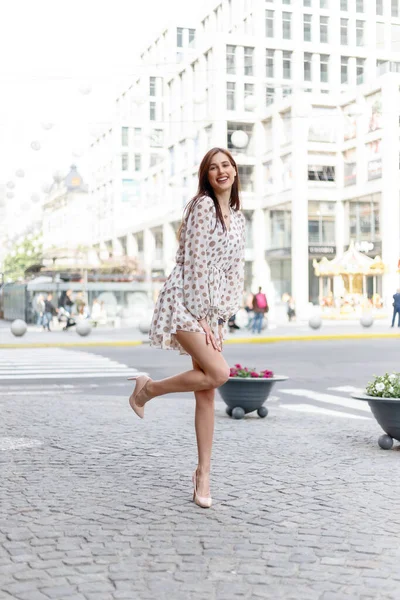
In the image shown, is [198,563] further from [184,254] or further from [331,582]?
[184,254]

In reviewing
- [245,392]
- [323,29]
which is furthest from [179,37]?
[245,392]

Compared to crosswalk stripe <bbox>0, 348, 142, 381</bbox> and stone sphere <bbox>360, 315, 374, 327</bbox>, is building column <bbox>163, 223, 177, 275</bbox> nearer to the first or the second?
stone sphere <bbox>360, 315, 374, 327</bbox>

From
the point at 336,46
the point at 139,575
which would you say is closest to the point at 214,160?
the point at 139,575

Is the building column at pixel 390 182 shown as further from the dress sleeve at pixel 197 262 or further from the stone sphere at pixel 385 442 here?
the dress sleeve at pixel 197 262

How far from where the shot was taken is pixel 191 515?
4418mm

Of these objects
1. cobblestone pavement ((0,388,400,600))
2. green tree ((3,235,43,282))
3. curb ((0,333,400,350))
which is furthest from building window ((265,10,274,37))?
cobblestone pavement ((0,388,400,600))

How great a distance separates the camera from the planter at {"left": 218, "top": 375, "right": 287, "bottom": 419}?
841cm

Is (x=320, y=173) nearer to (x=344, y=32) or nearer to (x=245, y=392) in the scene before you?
(x=344, y=32)

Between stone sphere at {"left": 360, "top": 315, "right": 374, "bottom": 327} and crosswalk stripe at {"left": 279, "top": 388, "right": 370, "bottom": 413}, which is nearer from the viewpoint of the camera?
crosswalk stripe at {"left": 279, "top": 388, "right": 370, "bottom": 413}

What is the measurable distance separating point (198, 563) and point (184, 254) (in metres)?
1.69

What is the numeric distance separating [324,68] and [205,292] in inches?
2413

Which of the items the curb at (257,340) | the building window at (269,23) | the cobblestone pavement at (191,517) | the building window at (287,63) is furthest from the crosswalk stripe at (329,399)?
the building window at (287,63)

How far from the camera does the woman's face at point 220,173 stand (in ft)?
15.4

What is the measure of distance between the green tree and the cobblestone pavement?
303 ft
